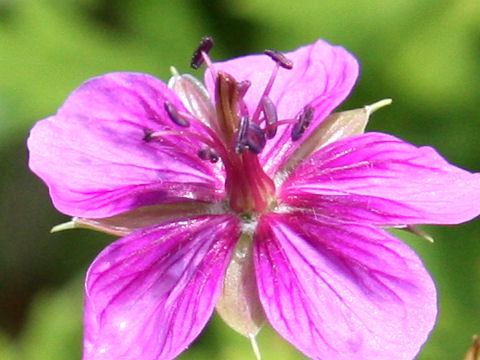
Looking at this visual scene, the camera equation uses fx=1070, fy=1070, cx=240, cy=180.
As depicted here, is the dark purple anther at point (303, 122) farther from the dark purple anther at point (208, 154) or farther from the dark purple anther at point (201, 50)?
the dark purple anther at point (201, 50)

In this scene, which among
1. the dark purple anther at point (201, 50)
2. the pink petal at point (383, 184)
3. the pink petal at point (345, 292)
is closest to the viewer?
the pink petal at point (345, 292)

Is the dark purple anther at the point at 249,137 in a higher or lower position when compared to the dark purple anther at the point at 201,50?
lower

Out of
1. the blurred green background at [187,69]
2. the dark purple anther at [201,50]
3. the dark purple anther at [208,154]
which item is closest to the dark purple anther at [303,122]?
the dark purple anther at [208,154]

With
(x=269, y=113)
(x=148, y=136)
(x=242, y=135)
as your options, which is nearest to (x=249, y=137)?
(x=242, y=135)

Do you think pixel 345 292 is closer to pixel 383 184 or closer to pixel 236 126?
pixel 383 184

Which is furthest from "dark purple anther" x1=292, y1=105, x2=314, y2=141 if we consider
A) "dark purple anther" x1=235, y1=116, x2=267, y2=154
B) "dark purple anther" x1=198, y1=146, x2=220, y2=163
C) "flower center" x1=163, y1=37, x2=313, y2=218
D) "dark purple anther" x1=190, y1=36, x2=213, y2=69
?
"dark purple anther" x1=190, y1=36, x2=213, y2=69

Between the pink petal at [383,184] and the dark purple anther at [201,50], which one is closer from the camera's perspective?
the pink petal at [383,184]

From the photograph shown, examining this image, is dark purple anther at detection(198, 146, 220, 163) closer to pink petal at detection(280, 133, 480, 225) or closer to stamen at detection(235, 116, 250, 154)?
stamen at detection(235, 116, 250, 154)

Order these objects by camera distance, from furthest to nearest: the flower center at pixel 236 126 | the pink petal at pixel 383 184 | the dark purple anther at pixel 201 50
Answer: the dark purple anther at pixel 201 50 → the flower center at pixel 236 126 → the pink petal at pixel 383 184

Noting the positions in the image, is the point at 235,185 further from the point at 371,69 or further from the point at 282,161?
the point at 371,69
